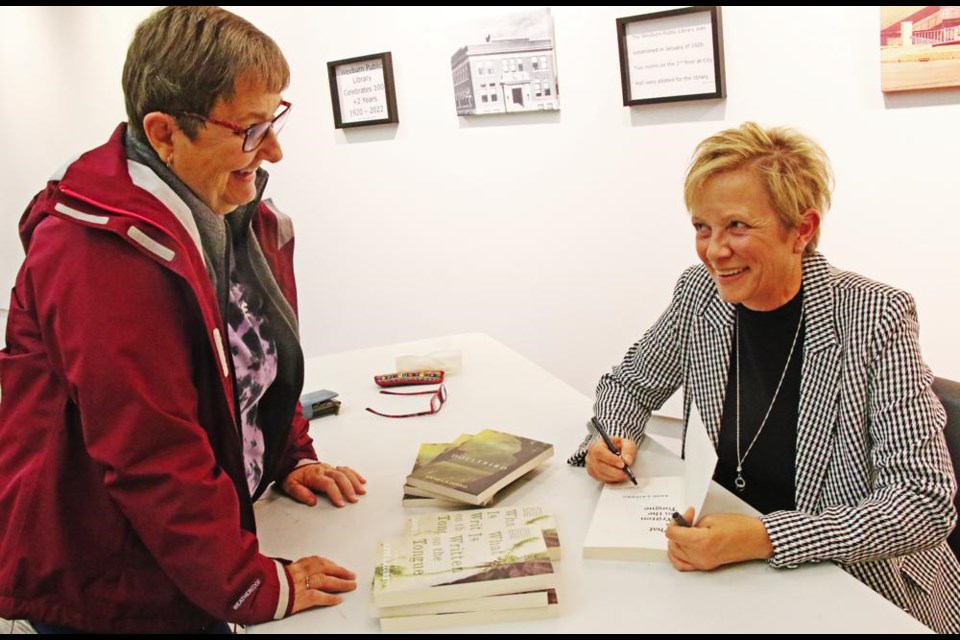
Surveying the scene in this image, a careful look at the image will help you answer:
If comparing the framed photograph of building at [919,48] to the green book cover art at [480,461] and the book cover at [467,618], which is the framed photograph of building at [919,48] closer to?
the green book cover art at [480,461]

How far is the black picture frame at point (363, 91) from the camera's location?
3650mm

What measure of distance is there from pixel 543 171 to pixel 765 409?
2056 mm

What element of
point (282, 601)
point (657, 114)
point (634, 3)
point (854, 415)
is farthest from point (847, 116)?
point (282, 601)

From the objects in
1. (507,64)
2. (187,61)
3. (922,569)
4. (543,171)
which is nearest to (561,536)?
(922,569)

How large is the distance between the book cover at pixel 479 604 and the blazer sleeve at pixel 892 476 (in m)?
0.35

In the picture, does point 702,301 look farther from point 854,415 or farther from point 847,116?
point 847,116

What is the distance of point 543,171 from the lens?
3.44m

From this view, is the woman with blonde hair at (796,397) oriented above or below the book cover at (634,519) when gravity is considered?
above

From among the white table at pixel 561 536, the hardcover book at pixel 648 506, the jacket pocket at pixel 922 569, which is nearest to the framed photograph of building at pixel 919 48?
the white table at pixel 561 536

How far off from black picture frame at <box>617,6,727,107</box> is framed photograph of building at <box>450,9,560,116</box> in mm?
332

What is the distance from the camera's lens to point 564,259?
3500 millimetres

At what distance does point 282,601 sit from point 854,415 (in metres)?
0.99

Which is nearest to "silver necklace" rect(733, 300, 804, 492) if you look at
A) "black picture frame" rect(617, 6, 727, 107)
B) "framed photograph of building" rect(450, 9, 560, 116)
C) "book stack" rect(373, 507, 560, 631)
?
"book stack" rect(373, 507, 560, 631)

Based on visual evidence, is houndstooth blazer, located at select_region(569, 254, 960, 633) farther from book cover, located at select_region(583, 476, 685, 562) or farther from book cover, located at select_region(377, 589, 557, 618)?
book cover, located at select_region(377, 589, 557, 618)
